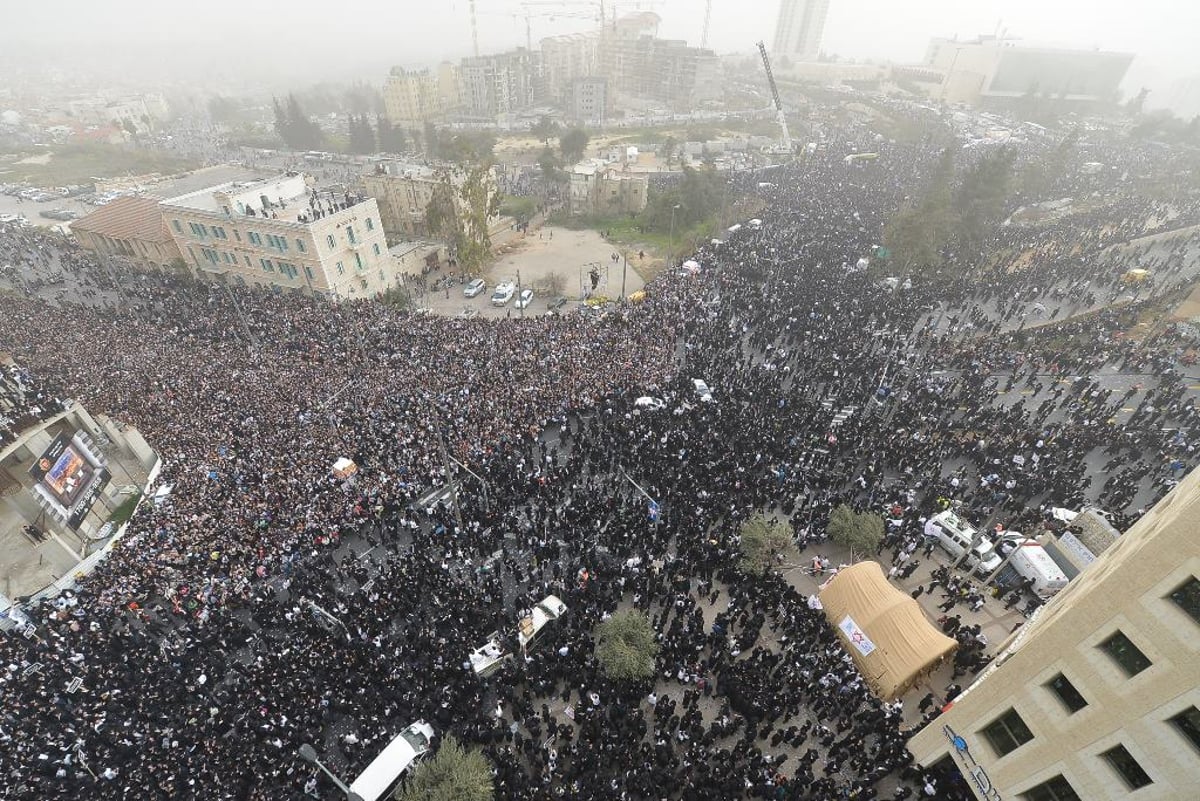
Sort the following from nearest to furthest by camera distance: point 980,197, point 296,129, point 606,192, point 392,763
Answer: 1. point 392,763
2. point 980,197
3. point 606,192
4. point 296,129

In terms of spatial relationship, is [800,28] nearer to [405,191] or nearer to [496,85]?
[496,85]

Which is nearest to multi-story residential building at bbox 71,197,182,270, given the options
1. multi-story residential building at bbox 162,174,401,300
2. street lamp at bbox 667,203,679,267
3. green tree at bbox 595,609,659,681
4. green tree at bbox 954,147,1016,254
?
multi-story residential building at bbox 162,174,401,300

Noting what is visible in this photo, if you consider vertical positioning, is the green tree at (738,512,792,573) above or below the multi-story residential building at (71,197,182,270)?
above

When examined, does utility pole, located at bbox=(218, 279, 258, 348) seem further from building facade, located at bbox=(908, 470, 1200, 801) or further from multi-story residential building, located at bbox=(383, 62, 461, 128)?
multi-story residential building, located at bbox=(383, 62, 461, 128)

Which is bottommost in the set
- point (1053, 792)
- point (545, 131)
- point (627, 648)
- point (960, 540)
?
point (545, 131)

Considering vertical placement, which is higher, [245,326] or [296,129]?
[245,326]

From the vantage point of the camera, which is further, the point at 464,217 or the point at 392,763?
the point at 464,217

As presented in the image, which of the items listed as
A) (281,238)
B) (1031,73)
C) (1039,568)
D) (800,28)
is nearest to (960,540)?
(1039,568)
